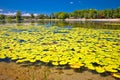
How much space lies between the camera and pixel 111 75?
4617 millimetres

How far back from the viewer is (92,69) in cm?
484

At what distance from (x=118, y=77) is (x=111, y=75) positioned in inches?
13.0

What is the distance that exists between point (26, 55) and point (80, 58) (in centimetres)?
195

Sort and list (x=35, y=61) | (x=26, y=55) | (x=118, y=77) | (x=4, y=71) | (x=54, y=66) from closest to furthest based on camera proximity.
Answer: (x=118, y=77) → (x=4, y=71) → (x=54, y=66) → (x=35, y=61) → (x=26, y=55)

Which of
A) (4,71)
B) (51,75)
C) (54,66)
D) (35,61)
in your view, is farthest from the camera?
(35,61)

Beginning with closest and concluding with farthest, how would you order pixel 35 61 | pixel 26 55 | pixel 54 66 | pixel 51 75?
1. pixel 51 75
2. pixel 54 66
3. pixel 35 61
4. pixel 26 55

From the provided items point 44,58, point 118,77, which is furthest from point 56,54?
point 118,77

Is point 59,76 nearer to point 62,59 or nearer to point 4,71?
point 62,59

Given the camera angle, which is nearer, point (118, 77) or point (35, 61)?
point (118, 77)

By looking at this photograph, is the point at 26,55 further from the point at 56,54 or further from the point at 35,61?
the point at 56,54

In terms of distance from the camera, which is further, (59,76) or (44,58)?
(44,58)

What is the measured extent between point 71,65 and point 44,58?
1.08 m

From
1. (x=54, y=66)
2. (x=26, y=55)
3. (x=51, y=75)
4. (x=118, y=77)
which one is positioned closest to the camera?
(x=118, y=77)

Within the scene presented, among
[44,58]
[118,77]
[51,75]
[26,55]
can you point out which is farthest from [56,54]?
[118,77]
